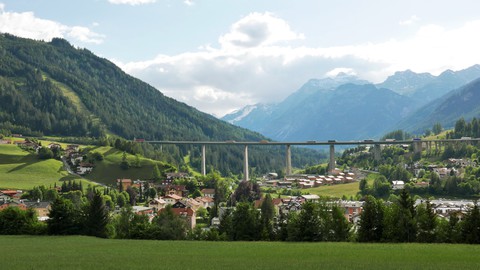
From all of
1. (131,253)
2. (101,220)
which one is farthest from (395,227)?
(101,220)

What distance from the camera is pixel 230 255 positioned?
146 ft

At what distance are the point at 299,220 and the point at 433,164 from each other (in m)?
147

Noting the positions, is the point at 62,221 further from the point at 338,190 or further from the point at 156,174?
the point at 338,190

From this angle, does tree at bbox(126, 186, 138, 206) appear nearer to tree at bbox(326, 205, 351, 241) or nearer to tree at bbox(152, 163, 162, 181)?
tree at bbox(152, 163, 162, 181)

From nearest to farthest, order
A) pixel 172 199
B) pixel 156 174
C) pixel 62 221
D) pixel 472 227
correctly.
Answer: pixel 472 227
pixel 62 221
pixel 172 199
pixel 156 174

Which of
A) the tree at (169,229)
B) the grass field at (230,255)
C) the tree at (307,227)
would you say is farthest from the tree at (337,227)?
the tree at (169,229)

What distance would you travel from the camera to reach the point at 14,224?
222 ft

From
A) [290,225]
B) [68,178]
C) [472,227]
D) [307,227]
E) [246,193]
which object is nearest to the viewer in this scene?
[472,227]

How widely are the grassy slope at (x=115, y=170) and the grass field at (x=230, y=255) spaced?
106m

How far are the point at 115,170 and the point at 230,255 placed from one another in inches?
5077

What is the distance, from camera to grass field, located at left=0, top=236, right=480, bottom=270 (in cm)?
3681

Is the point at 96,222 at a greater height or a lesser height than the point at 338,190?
greater

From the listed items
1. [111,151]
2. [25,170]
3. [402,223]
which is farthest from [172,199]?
[402,223]

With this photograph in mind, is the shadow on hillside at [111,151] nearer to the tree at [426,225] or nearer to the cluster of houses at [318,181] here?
the cluster of houses at [318,181]
